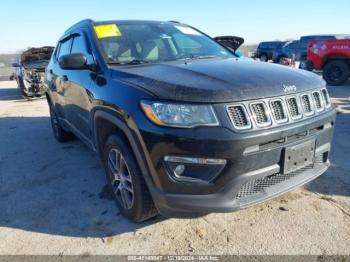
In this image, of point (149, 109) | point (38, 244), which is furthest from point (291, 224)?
point (38, 244)

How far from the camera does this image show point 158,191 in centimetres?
230

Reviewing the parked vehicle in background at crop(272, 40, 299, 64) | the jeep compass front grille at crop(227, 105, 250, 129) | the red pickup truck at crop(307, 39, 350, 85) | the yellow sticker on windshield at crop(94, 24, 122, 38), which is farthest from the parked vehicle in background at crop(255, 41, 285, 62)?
the jeep compass front grille at crop(227, 105, 250, 129)

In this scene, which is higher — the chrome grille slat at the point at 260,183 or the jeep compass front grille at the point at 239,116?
the jeep compass front grille at the point at 239,116

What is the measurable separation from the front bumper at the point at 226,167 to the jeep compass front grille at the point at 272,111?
2.3 inches

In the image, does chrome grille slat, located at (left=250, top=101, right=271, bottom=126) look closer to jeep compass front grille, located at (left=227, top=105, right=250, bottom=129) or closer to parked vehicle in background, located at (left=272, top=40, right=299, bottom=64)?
jeep compass front grille, located at (left=227, top=105, right=250, bottom=129)

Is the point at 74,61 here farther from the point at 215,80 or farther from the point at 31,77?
the point at 31,77

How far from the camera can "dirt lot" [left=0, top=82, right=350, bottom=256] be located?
8.32 ft

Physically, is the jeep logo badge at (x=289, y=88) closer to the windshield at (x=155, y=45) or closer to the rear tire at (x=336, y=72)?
the windshield at (x=155, y=45)

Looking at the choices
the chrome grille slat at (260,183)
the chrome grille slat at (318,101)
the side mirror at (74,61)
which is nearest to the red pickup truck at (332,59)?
the chrome grille slat at (318,101)

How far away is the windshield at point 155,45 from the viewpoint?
10.5 feet

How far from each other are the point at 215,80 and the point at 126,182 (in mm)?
1201

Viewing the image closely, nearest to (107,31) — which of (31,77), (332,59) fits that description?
(31,77)

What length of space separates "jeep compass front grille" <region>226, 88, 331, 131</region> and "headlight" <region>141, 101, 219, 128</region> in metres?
0.14

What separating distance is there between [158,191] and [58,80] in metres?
3.04
